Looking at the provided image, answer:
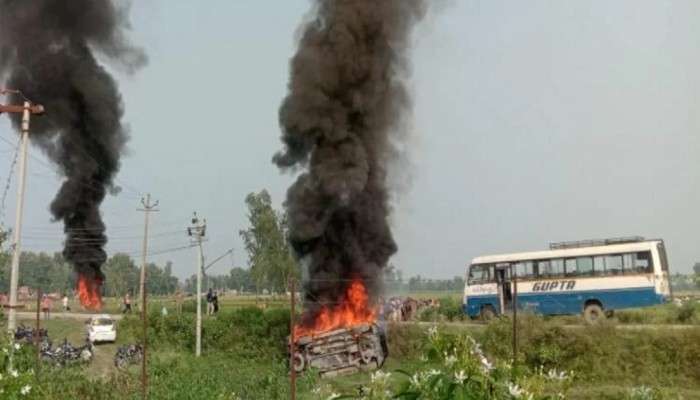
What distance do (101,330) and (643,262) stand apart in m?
24.1

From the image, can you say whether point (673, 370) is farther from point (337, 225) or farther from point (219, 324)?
point (219, 324)

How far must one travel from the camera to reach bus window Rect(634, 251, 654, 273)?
24.3 m

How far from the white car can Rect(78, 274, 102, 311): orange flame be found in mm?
12678

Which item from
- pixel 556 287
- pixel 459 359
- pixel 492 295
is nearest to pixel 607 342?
pixel 556 287

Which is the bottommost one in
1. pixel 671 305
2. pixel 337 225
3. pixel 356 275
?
pixel 671 305

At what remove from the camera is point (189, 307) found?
4669 cm

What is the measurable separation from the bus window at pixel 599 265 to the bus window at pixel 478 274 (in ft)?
16.7

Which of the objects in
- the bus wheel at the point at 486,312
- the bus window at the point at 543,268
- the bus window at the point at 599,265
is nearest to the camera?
the bus window at the point at 599,265

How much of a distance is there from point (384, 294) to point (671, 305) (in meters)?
11.6

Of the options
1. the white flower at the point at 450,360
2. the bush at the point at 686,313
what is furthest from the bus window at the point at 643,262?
the white flower at the point at 450,360

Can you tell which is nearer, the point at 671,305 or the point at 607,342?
the point at 607,342

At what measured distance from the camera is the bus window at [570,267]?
85.4ft

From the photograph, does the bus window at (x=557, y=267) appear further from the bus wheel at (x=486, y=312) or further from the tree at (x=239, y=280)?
the tree at (x=239, y=280)

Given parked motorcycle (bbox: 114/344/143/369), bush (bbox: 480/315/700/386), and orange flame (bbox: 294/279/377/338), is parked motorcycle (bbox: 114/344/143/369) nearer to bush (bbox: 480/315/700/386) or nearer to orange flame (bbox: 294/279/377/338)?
orange flame (bbox: 294/279/377/338)
